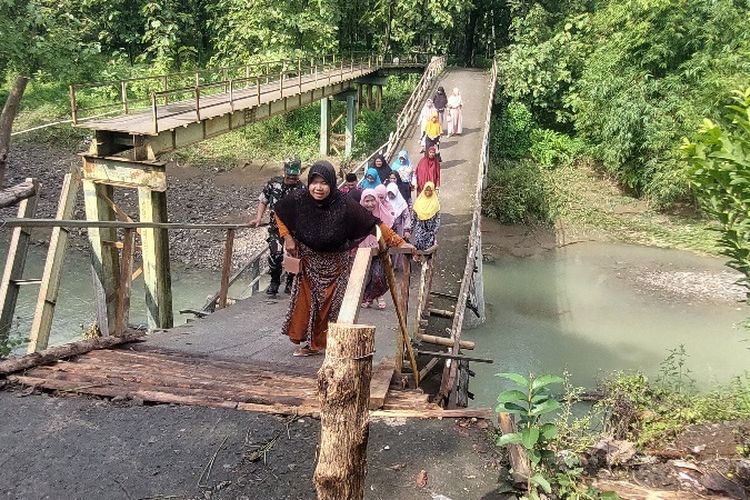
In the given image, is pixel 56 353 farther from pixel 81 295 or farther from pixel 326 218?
pixel 81 295

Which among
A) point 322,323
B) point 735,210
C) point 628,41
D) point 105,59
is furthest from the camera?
point 105,59

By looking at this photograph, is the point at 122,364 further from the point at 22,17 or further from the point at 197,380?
the point at 22,17

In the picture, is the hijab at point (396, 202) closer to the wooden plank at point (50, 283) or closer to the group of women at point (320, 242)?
the group of women at point (320, 242)

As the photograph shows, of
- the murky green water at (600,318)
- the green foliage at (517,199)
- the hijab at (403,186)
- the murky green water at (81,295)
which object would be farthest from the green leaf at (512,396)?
the green foliage at (517,199)

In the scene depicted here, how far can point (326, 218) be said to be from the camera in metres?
3.90

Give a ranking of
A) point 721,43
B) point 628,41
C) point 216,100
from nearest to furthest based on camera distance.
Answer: point 216,100 < point 721,43 < point 628,41

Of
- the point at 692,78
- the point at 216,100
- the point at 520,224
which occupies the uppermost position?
the point at 692,78

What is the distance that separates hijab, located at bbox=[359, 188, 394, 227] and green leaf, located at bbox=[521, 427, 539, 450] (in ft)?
11.9

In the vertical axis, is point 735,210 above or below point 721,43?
below

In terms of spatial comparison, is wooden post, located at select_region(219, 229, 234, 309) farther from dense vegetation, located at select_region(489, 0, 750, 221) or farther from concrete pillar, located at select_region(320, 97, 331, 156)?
concrete pillar, located at select_region(320, 97, 331, 156)

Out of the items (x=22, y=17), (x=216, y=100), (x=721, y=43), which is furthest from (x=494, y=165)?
(x=22, y=17)

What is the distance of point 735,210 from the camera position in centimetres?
339

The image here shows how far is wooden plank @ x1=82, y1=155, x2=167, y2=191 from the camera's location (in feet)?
23.8

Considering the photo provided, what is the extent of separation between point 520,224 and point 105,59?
751 inches
